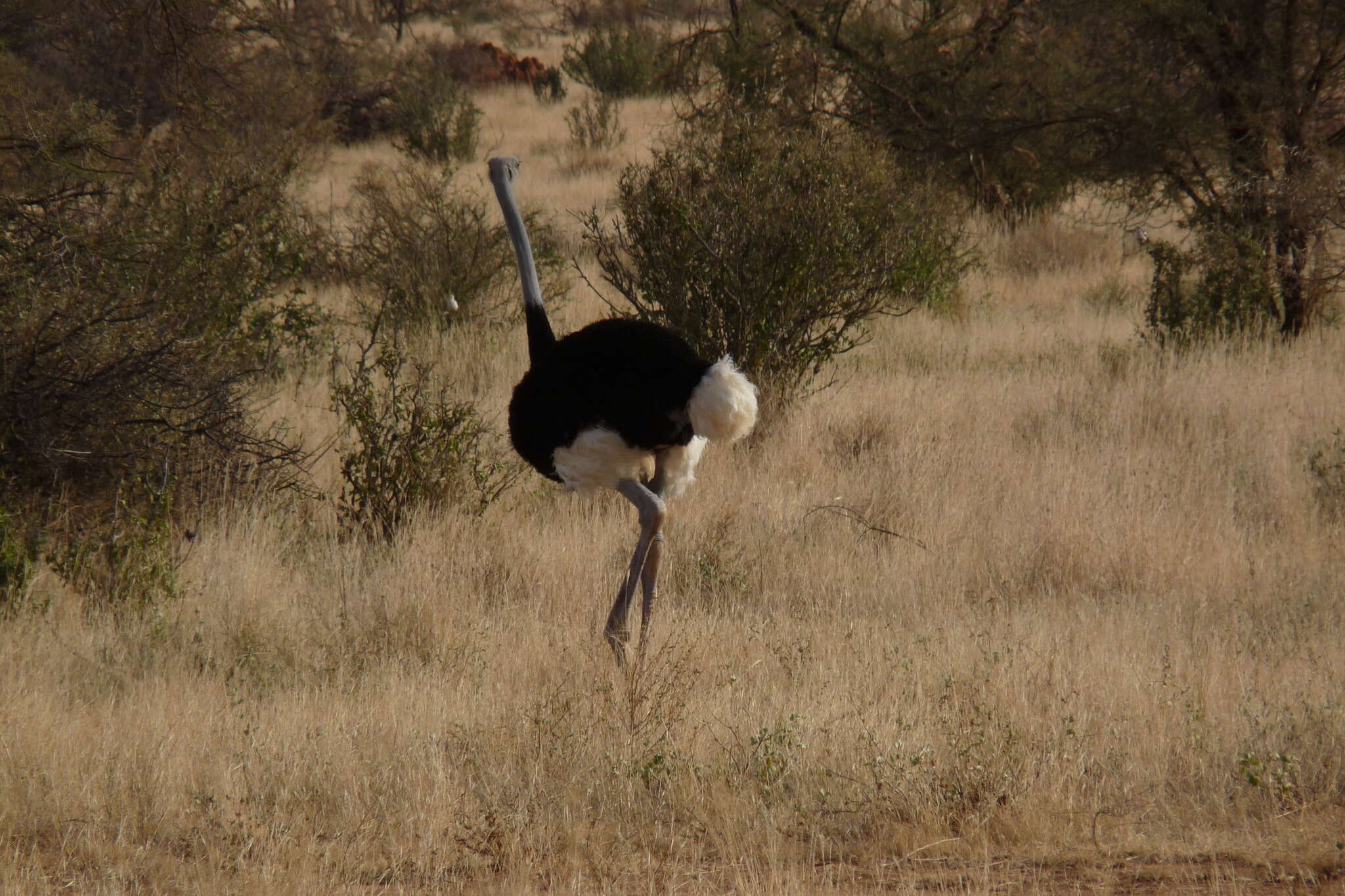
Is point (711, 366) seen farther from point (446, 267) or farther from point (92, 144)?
point (446, 267)

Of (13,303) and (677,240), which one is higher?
(677,240)

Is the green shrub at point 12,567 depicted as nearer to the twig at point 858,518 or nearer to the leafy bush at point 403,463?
the leafy bush at point 403,463

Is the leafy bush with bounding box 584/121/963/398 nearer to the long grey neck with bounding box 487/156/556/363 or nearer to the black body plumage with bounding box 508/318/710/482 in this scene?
the long grey neck with bounding box 487/156/556/363

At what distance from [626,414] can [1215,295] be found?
21.4ft

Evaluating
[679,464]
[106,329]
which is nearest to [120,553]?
[106,329]

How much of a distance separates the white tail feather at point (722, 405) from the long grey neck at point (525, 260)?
742mm

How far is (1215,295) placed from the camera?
944 cm

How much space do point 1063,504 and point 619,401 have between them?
8.54 ft

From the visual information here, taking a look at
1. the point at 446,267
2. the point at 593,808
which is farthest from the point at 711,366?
the point at 446,267

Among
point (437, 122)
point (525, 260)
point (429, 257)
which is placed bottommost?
point (525, 260)

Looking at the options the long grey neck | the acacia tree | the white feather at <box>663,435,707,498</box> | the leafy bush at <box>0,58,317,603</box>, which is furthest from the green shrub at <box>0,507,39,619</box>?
the acacia tree

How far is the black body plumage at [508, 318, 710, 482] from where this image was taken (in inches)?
172

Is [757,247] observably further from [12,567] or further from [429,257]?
[12,567]

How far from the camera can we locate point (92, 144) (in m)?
6.02
